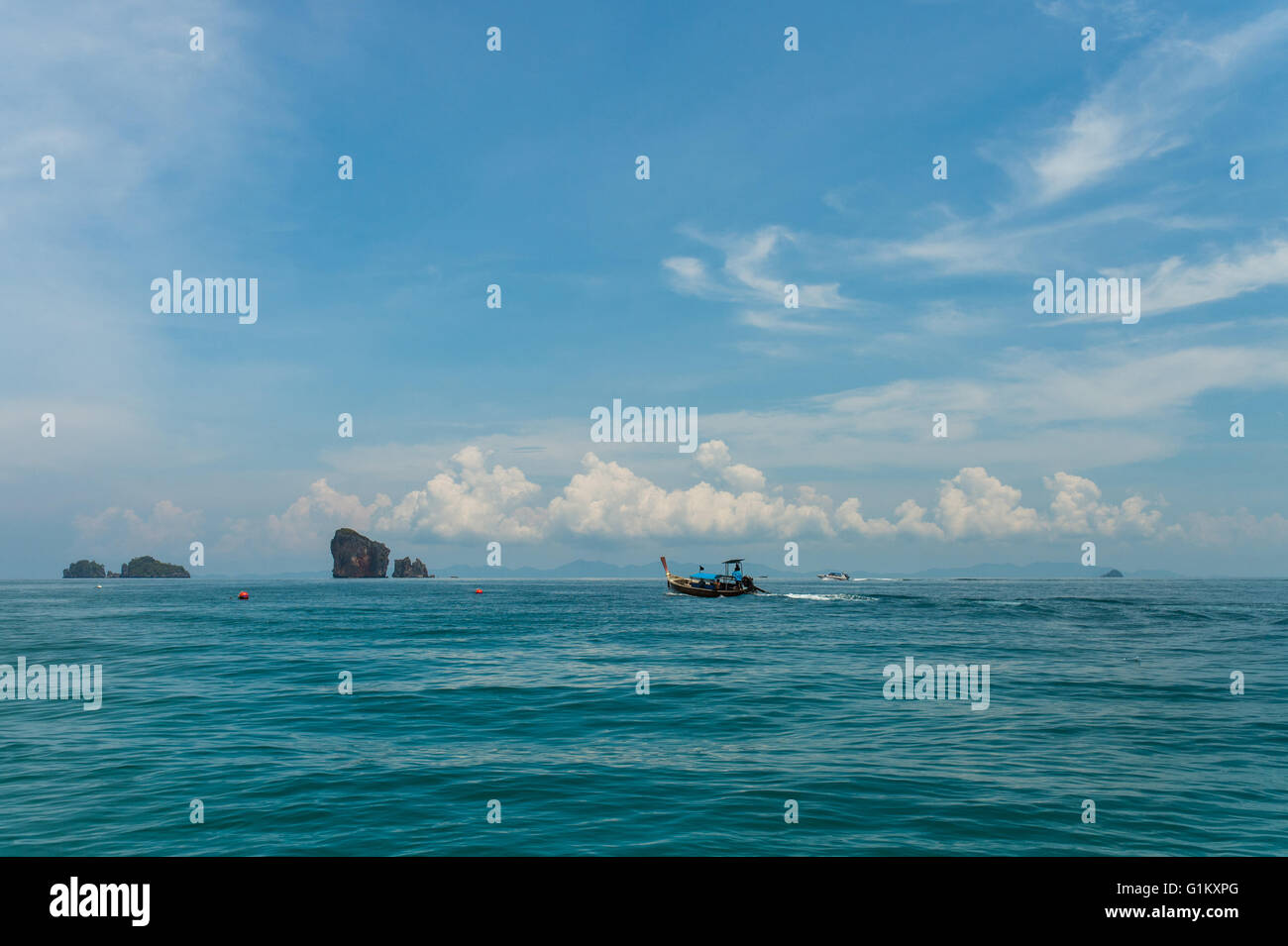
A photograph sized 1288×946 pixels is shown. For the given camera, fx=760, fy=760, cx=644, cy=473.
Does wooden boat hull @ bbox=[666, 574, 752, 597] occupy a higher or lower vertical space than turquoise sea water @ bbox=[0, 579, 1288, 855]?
lower

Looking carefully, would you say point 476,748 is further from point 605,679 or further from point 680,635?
point 680,635

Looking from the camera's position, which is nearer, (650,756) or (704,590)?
(650,756)

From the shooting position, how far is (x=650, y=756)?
725 inches

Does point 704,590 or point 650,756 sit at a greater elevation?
point 650,756

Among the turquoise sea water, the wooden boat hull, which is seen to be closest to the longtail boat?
the wooden boat hull

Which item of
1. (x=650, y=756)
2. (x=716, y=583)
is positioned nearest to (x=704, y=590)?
(x=716, y=583)

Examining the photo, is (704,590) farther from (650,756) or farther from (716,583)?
(650,756)

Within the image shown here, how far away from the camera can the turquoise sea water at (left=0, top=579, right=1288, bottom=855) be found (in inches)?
510

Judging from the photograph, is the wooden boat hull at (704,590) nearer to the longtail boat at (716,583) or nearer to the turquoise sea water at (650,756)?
the longtail boat at (716,583)

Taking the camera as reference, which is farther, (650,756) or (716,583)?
(716,583)

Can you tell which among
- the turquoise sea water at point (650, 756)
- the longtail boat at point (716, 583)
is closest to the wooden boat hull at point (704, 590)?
the longtail boat at point (716, 583)

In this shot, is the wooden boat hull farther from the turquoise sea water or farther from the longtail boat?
the turquoise sea water
